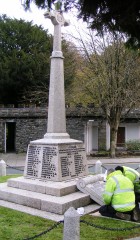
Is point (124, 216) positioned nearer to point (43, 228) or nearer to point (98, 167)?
point (43, 228)

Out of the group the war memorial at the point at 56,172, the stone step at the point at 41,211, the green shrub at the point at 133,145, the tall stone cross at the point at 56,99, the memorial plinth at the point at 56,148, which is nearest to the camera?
the stone step at the point at 41,211

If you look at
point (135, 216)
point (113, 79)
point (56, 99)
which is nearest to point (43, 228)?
point (135, 216)

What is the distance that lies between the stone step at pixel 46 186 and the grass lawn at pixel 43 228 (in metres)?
1.01

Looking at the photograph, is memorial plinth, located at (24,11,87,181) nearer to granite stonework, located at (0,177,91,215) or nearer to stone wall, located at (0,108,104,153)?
granite stonework, located at (0,177,91,215)

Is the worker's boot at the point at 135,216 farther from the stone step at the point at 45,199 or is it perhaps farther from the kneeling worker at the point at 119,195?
the stone step at the point at 45,199

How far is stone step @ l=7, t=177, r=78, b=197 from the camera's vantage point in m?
8.65

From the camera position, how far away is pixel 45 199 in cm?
834

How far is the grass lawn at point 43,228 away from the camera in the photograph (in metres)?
6.54

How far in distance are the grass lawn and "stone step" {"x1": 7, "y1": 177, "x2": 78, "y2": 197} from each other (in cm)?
101

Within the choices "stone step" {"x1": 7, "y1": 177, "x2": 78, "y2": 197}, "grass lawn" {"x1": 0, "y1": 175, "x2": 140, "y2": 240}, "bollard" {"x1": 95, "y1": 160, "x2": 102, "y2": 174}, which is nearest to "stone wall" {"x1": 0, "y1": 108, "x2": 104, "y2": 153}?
"bollard" {"x1": 95, "y1": 160, "x2": 102, "y2": 174}

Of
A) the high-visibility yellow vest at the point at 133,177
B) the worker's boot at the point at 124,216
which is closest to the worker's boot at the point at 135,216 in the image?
the worker's boot at the point at 124,216

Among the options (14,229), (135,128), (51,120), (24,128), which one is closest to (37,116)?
(24,128)

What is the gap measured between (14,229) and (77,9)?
469cm

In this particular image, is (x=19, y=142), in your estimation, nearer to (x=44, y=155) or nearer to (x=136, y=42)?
(x=44, y=155)
